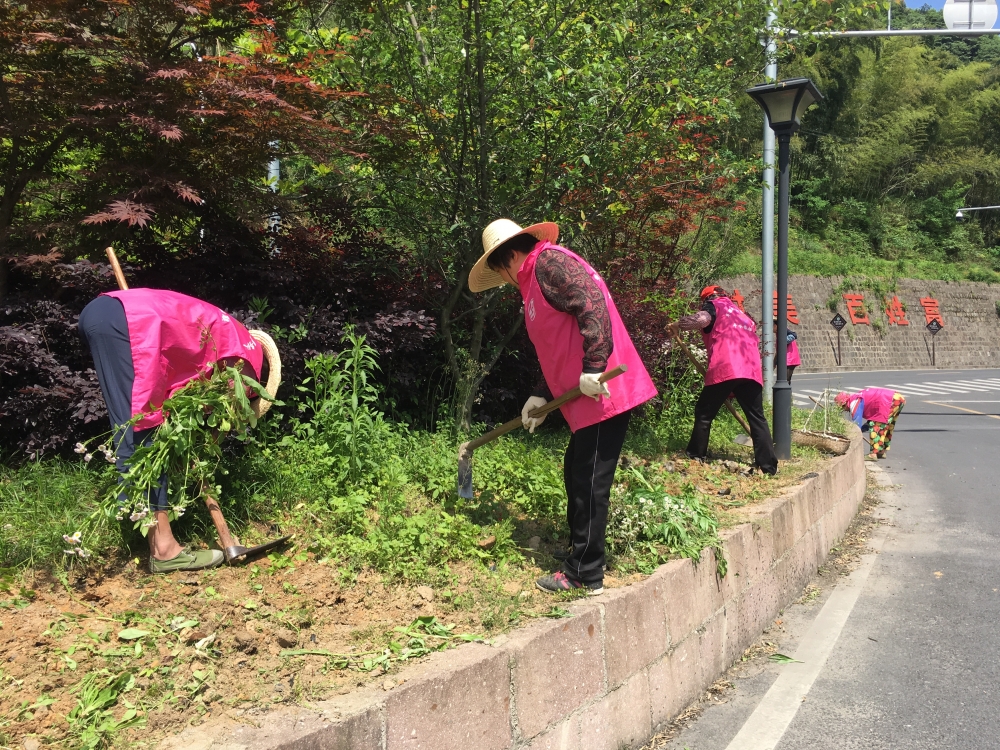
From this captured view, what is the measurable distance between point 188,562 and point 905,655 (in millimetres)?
3835

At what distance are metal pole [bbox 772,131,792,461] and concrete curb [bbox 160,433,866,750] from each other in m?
2.86

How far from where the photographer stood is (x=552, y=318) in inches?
154

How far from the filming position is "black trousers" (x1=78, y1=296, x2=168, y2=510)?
138 inches

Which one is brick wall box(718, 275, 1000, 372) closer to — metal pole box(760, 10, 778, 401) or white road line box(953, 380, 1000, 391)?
white road line box(953, 380, 1000, 391)

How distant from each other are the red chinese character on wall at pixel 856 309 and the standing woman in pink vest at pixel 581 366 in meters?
37.0

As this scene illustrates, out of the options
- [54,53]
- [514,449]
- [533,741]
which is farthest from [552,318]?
[54,53]

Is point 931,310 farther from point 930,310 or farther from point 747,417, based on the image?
point 747,417

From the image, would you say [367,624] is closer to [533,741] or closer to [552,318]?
[533,741]

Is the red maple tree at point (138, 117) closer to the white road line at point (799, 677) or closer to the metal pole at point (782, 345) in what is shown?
the white road line at point (799, 677)

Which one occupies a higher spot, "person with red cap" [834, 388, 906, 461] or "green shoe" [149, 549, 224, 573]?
"green shoe" [149, 549, 224, 573]

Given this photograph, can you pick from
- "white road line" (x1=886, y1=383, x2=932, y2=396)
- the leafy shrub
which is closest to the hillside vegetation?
"white road line" (x1=886, y1=383, x2=932, y2=396)

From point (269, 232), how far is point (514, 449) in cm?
233

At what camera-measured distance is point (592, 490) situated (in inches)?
152

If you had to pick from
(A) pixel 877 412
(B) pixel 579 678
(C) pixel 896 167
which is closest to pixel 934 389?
(A) pixel 877 412
